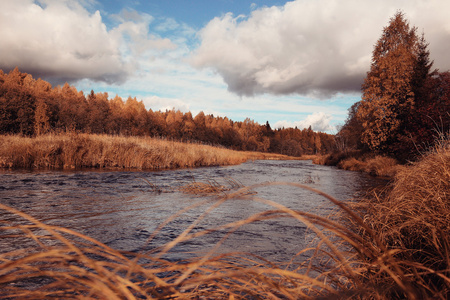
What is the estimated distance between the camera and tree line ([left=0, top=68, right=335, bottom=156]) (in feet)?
110

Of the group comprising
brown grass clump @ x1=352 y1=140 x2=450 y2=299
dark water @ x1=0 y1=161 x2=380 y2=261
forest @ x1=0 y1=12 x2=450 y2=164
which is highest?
forest @ x1=0 y1=12 x2=450 y2=164

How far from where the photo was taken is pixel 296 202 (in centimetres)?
638

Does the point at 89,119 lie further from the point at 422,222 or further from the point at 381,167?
the point at 422,222

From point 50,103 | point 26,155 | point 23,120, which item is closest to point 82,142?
point 26,155

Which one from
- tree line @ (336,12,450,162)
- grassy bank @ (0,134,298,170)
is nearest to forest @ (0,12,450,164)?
tree line @ (336,12,450,162)

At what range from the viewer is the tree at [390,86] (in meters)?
18.5

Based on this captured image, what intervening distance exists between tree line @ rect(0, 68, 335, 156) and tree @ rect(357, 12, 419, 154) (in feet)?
49.2

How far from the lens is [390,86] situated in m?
18.8

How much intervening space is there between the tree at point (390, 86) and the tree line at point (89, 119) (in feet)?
49.2

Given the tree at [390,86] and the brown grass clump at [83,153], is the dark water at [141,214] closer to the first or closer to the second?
the brown grass clump at [83,153]

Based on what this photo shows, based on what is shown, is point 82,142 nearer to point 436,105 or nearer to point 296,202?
point 296,202

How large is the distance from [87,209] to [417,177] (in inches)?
209

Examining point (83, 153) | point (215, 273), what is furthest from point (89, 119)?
point (215, 273)

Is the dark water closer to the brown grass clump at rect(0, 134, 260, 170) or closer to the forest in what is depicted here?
the forest
